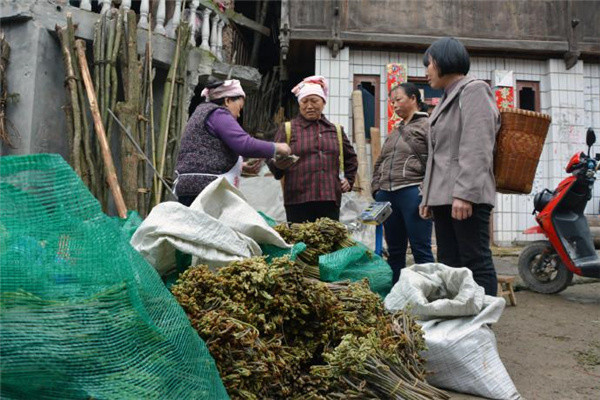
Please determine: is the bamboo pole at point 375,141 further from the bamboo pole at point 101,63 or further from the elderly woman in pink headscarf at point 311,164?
the elderly woman in pink headscarf at point 311,164

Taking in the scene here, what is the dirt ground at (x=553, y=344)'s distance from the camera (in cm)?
270

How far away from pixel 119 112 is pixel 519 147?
425cm

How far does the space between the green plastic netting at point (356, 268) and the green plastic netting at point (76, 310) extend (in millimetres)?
1188

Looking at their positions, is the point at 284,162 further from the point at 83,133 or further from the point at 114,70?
the point at 114,70

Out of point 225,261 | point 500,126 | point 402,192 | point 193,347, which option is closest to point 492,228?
point 402,192

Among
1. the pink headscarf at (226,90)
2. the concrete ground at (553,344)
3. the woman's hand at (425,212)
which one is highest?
the pink headscarf at (226,90)

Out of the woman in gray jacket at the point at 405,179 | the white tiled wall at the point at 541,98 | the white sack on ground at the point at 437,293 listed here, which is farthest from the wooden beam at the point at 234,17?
the white sack on ground at the point at 437,293

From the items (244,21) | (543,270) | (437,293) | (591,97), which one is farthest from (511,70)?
(437,293)

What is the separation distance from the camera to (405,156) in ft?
13.2

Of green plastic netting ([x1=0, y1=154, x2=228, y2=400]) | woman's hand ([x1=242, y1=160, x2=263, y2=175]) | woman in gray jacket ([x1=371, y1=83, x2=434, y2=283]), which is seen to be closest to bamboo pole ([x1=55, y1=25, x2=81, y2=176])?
woman's hand ([x1=242, y1=160, x2=263, y2=175])

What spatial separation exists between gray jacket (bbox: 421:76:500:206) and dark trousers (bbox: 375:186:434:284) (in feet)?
2.18

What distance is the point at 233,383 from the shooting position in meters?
1.68

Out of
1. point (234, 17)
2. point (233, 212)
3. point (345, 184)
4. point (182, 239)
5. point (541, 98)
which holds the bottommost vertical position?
point (182, 239)

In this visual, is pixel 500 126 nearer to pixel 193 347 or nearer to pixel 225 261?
pixel 225 261
